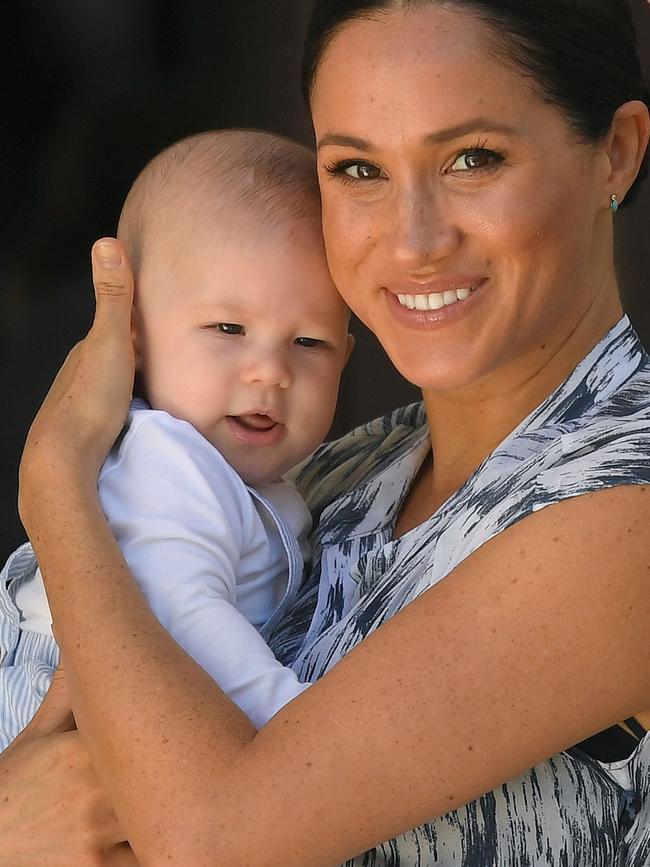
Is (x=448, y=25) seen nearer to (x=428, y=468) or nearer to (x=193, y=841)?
(x=428, y=468)

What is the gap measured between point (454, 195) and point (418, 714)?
74 centimetres

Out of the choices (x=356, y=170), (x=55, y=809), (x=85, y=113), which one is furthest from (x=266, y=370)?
(x=85, y=113)

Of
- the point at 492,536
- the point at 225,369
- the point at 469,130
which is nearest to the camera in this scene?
the point at 492,536

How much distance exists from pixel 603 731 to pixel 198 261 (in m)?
0.95

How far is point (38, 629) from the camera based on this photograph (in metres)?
2.29

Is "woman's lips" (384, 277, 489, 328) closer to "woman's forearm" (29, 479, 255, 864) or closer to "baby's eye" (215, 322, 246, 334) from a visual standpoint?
"baby's eye" (215, 322, 246, 334)

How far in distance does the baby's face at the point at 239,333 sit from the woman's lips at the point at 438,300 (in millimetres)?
200

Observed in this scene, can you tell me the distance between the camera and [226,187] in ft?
7.41

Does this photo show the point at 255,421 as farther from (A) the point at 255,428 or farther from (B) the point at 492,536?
(B) the point at 492,536

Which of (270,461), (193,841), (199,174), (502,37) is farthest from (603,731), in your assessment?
(199,174)

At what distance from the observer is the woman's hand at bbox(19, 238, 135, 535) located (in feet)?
6.70

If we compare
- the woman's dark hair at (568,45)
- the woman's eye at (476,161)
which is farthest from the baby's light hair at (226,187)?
the woman's eye at (476,161)

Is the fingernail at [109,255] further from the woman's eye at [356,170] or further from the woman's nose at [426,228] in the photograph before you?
the woman's nose at [426,228]

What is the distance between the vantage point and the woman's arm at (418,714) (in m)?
1.60
